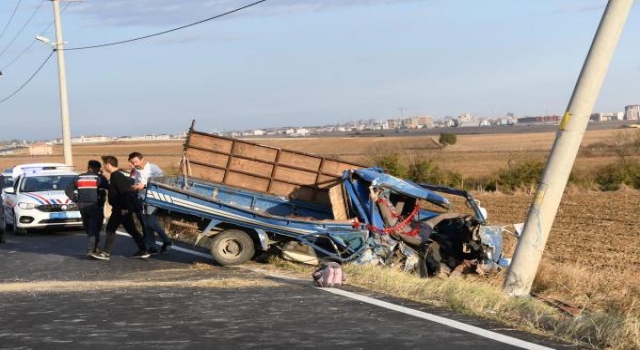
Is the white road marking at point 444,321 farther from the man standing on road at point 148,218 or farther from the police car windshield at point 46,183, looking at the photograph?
the police car windshield at point 46,183

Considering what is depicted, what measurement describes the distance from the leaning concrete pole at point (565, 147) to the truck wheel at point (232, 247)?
4.28 metres

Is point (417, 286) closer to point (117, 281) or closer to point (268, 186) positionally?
point (117, 281)

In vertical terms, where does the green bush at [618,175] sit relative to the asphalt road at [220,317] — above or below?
below

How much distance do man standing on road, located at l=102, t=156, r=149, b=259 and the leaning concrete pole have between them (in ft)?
22.1

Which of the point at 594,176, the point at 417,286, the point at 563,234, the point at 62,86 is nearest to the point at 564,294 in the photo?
the point at 417,286

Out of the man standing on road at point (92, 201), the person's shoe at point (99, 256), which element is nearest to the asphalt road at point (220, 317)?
the person's shoe at point (99, 256)

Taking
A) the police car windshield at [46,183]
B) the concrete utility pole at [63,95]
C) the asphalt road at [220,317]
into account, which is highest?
the concrete utility pole at [63,95]

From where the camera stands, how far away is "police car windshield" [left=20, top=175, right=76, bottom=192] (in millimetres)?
20625

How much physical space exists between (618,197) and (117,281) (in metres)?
27.4

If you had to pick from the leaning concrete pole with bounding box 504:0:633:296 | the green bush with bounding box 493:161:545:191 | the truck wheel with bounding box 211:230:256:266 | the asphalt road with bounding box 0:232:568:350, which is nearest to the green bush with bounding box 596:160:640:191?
the green bush with bounding box 493:161:545:191

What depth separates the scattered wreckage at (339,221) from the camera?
471 inches

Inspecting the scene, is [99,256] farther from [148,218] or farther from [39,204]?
[39,204]

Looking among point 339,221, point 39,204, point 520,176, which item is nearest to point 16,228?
point 39,204

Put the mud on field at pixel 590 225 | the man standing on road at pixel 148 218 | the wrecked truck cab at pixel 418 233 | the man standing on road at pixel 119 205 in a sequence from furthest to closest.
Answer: the mud on field at pixel 590 225, the man standing on road at pixel 119 205, the man standing on road at pixel 148 218, the wrecked truck cab at pixel 418 233
